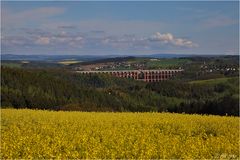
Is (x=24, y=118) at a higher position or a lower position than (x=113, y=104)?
higher

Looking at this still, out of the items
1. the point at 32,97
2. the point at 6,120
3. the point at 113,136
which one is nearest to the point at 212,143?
the point at 113,136

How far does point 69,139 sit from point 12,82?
10894 centimetres

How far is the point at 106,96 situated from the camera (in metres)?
140

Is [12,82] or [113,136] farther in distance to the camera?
[12,82]

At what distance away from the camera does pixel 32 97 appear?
103 metres

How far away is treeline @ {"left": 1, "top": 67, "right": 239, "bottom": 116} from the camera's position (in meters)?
68.4

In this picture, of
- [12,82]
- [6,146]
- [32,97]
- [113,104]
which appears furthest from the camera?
[113,104]

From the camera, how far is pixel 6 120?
21.1m

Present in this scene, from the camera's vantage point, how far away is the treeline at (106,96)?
224 ft

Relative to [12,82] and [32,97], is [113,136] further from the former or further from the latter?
[12,82]

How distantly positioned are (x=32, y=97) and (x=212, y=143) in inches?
3617

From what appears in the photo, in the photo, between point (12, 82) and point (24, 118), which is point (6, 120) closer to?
point (24, 118)

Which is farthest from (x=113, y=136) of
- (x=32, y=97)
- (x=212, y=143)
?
(x=32, y=97)

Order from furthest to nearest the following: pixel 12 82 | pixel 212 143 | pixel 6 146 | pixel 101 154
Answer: pixel 12 82 < pixel 212 143 < pixel 6 146 < pixel 101 154
